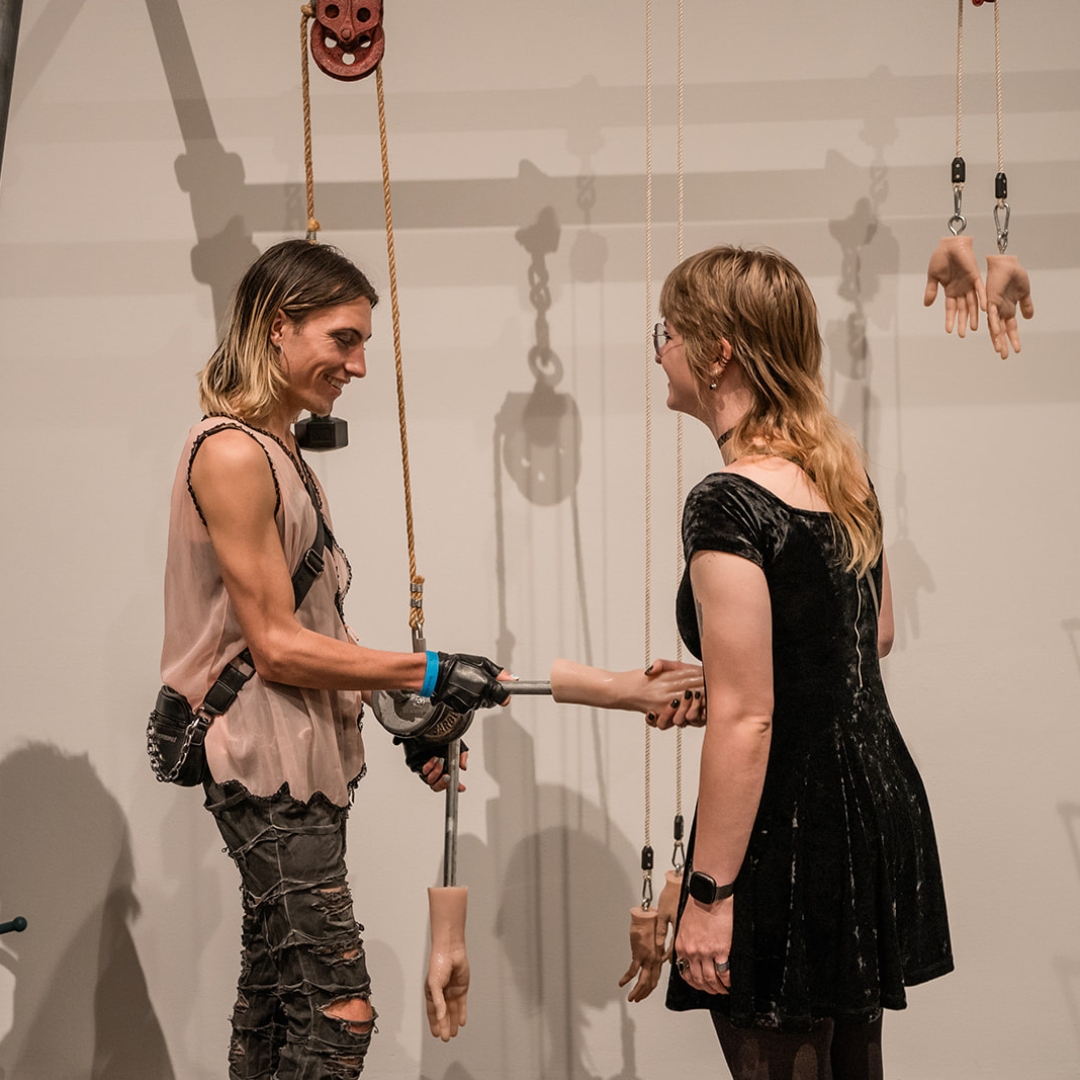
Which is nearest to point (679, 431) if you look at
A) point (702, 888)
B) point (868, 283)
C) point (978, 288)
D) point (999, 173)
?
point (868, 283)

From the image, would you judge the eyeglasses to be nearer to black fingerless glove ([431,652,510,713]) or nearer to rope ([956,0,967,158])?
black fingerless glove ([431,652,510,713])

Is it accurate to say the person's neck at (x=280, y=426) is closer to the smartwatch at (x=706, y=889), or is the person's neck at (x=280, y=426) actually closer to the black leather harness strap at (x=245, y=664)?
the black leather harness strap at (x=245, y=664)

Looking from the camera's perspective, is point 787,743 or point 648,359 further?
point 648,359

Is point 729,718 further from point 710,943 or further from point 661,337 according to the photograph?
point 661,337

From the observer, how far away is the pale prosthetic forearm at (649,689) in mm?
1996

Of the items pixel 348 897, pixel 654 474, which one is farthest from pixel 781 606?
pixel 654 474

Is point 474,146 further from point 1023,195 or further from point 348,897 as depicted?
point 348,897

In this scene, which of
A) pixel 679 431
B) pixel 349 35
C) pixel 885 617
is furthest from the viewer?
pixel 679 431

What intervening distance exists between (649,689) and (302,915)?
655 mm

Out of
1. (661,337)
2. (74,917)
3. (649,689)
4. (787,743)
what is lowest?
(74,917)

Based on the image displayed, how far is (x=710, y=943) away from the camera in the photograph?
5.64 feet

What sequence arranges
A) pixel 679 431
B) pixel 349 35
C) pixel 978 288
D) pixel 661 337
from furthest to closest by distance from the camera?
pixel 679 431 < pixel 978 288 < pixel 349 35 < pixel 661 337

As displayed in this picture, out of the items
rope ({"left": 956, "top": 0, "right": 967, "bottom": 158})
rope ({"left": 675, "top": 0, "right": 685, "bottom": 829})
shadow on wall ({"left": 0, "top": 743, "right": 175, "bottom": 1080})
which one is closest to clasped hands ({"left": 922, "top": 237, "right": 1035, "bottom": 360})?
rope ({"left": 956, "top": 0, "right": 967, "bottom": 158})

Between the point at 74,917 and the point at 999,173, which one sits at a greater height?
the point at 999,173
